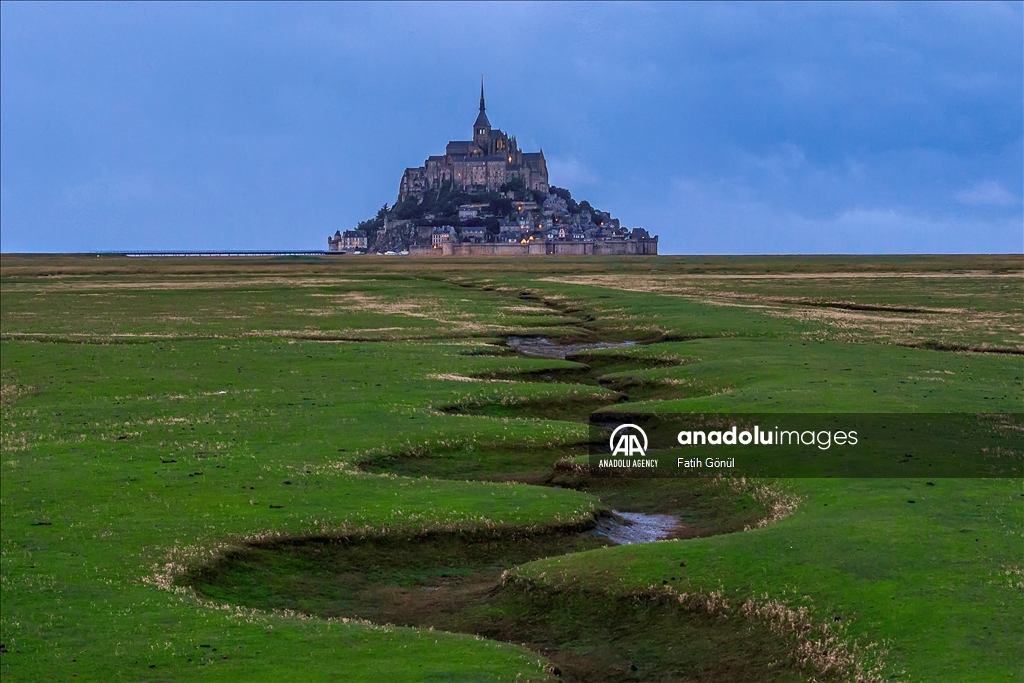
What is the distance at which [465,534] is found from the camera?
23609 mm

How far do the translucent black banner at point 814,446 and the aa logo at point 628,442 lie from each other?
0.11ft

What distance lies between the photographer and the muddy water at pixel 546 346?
5610 cm

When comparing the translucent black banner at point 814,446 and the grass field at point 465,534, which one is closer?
the grass field at point 465,534

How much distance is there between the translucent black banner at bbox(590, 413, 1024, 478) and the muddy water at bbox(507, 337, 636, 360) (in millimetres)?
21720

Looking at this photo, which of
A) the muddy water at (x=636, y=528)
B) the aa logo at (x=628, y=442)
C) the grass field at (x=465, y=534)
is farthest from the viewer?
the aa logo at (x=628, y=442)

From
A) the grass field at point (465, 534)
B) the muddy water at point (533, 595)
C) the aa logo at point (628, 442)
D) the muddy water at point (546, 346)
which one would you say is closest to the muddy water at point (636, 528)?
the muddy water at point (533, 595)

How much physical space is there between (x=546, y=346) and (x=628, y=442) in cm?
2762

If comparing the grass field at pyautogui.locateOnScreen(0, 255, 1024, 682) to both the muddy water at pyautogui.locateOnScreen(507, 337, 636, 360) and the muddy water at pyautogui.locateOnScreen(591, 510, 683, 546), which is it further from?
the muddy water at pyautogui.locateOnScreen(507, 337, 636, 360)

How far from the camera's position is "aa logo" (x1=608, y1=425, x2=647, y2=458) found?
30.9 m

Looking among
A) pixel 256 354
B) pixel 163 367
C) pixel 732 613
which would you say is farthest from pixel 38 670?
pixel 256 354

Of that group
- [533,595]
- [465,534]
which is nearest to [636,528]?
[465,534]

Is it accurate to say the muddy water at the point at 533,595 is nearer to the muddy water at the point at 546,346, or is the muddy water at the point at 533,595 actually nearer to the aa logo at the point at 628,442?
the aa logo at the point at 628,442

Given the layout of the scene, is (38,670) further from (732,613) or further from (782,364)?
(782,364)

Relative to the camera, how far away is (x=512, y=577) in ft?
68.1
